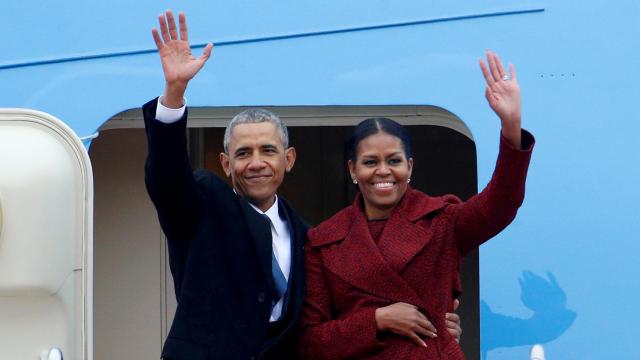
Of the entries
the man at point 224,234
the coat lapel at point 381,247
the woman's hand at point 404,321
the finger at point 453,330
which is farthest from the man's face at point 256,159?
the finger at point 453,330

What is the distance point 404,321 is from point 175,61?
71 centimetres

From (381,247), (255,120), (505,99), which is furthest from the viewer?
(255,120)

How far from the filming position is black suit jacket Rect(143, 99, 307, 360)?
2074 millimetres

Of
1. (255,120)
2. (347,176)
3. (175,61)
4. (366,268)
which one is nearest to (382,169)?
(366,268)

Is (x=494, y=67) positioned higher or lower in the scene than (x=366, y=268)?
higher

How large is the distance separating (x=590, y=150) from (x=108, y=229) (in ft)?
5.07

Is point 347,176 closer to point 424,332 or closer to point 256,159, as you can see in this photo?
point 256,159

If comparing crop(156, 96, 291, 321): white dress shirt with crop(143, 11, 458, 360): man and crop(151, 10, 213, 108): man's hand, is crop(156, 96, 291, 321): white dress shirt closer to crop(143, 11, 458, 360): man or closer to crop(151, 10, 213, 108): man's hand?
crop(143, 11, 458, 360): man

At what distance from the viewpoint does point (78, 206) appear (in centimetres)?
219

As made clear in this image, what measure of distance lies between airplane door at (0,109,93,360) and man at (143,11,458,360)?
200 millimetres

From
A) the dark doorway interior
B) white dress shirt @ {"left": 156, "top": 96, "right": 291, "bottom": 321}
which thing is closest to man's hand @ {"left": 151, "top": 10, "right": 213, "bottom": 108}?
white dress shirt @ {"left": 156, "top": 96, "right": 291, "bottom": 321}

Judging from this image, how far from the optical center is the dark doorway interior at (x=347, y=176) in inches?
169

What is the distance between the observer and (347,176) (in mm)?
4473

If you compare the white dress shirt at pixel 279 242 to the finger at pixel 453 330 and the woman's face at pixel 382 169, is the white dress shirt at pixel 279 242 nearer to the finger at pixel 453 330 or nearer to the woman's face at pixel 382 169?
the woman's face at pixel 382 169
